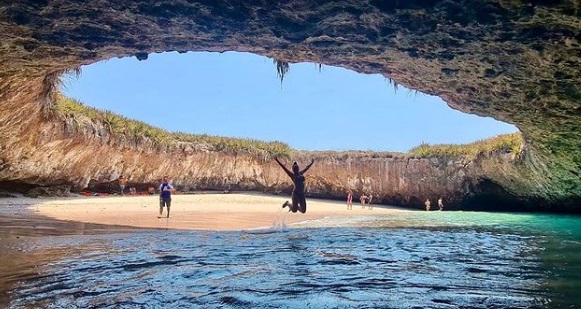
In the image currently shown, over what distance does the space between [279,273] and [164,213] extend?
11373 mm

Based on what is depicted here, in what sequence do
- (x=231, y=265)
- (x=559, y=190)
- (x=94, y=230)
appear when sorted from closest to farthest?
1. (x=231, y=265)
2. (x=94, y=230)
3. (x=559, y=190)

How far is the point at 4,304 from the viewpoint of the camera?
361 cm

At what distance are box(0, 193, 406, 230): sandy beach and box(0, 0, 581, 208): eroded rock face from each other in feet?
11.6

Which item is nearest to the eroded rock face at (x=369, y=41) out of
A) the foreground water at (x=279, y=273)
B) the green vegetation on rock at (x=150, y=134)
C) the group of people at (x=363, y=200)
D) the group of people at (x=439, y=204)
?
the foreground water at (x=279, y=273)

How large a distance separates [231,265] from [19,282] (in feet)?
7.34

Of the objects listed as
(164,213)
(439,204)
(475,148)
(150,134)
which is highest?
(475,148)

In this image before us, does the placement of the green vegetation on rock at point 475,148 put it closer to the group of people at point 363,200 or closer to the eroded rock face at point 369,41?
the group of people at point 363,200

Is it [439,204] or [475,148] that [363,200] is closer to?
[439,204]

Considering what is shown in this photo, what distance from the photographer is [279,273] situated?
5.28m

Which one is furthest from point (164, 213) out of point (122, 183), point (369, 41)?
point (369, 41)

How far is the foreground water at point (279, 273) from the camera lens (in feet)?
13.0

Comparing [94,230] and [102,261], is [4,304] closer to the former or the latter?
[102,261]

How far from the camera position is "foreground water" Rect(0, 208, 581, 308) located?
13.0ft

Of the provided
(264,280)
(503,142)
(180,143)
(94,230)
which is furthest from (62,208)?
(503,142)
